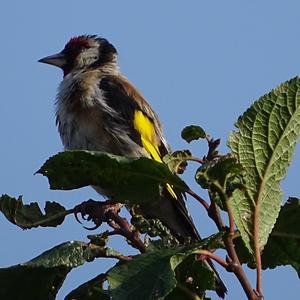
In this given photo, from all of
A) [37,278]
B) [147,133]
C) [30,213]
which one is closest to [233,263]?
[37,278]

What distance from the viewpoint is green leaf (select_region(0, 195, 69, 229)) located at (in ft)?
9.19

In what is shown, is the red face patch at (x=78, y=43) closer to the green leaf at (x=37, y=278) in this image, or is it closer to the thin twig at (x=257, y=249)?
the green leaf at (x=37, y=278)

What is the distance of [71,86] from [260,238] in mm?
3673

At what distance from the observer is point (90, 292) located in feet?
8.53

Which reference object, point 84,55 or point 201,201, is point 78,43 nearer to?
point 84,55

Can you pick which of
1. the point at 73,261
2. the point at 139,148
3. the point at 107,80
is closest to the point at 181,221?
the point at 139,148

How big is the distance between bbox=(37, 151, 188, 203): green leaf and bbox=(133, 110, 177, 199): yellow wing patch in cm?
279

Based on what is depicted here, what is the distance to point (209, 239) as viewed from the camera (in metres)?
2.24

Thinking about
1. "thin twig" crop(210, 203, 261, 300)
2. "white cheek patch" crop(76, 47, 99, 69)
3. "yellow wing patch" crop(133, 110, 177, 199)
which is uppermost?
"white cheek patch" crop(76, 47, 99, 69)

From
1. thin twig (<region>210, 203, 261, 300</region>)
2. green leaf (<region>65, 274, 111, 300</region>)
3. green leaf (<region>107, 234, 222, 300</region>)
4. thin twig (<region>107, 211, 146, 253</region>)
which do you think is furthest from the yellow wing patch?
green leaf (<region>107, 234, 222, 300</region>)

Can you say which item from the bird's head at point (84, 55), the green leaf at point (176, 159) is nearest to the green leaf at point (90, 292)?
the green leaf at point (176, 159)

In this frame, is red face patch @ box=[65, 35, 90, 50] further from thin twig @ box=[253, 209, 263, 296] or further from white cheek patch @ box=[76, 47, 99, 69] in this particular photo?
thin twig @ box=[253, 209, 263, 296]

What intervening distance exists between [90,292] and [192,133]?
0.61 metres

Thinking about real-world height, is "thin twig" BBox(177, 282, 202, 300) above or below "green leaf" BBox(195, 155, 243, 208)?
below
